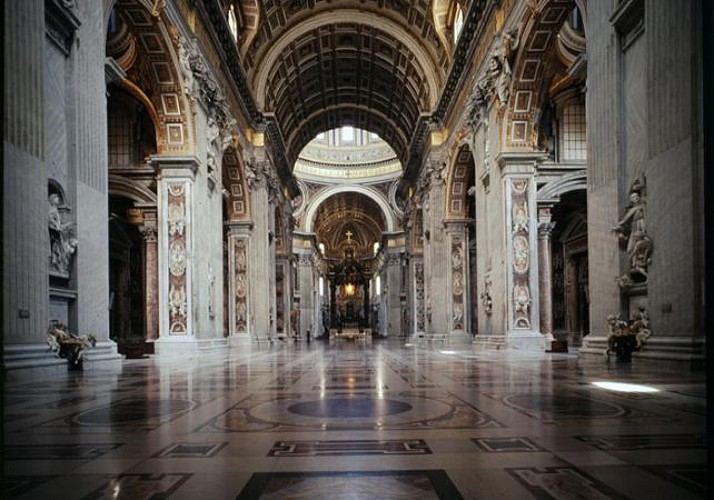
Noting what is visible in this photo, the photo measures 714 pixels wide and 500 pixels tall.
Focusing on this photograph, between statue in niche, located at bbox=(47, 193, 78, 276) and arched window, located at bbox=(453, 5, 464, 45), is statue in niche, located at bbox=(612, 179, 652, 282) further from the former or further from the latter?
arched window, located at bbox=(453, 5, 464, 45)

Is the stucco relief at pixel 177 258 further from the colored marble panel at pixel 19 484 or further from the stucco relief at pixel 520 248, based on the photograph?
the colored marble panel at pixel 19 484

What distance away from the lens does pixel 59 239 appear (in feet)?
31.1

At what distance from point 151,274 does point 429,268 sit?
13279 mm

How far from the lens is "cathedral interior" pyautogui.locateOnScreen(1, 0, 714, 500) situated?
10.8 feet

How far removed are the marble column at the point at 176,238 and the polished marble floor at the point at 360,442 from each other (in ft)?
31.8

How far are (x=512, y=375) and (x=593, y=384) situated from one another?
1905 mm

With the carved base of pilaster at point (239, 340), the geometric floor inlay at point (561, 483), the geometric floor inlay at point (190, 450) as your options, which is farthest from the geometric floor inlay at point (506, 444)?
the carved base of pilaster at point (239, 340)

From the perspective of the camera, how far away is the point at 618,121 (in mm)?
10250

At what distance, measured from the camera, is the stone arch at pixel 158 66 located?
14.9 metres

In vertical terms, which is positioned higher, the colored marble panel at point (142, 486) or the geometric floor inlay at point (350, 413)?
the colored marble panel at point (142, 486)

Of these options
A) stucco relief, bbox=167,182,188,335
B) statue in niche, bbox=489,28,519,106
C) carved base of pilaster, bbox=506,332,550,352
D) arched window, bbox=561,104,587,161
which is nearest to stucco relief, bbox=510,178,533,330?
carved base of pilaster, bbox=506,332,550,352

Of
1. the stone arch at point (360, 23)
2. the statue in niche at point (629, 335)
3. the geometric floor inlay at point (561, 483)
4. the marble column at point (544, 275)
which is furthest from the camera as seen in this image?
the stone arch at point (360, 23)

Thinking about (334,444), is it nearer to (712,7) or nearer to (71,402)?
(712,7)

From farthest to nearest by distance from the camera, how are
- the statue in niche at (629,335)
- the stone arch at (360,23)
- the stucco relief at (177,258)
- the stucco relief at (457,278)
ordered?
the stone arch at (360,23)
the stucco relief at (457,278)
the stucco relief at (177,258)
the statue in niche at (629,335)
